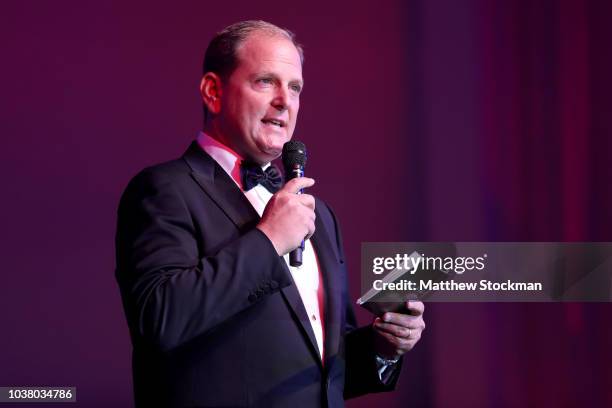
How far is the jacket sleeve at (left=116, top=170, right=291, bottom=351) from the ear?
331mm

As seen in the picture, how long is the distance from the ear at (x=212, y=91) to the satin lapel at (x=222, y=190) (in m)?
0.16

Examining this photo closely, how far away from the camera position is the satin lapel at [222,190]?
145cm

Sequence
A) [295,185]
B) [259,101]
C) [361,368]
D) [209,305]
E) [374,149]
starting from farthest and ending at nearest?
1. [374,149]
2. [361,368]
3. [259,101]
4. [295,185]
5. [209,305]

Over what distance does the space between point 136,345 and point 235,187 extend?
38cm

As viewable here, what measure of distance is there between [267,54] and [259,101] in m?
0.11

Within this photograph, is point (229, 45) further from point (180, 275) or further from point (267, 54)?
point (180, 275)

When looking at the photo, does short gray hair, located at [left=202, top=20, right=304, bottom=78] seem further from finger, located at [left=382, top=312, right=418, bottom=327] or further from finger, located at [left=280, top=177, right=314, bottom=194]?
finger, located at [left=382, top=312, right=418, bottom=327]

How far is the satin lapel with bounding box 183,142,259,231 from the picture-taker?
1.45m

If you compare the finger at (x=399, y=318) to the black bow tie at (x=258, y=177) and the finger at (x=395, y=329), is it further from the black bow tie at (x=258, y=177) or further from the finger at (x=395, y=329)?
the black bow tie at (x=258, y=177)

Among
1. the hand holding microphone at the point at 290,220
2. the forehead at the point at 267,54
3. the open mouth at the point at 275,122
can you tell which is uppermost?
the forehead at the point at 267,54

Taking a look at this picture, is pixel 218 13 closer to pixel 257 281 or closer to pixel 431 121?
pixel 431 121

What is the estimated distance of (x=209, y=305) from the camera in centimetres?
125

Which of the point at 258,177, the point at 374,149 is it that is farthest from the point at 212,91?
the point at 374,149

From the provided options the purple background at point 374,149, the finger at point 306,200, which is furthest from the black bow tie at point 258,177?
the purple background at point 374,149
